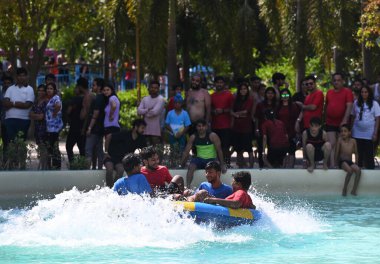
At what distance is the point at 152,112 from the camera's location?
17.3 m

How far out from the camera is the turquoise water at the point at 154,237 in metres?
10.9

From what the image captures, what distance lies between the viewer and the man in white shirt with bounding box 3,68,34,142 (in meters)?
16.8

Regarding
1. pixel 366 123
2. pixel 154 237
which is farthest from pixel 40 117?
pixel 366 123

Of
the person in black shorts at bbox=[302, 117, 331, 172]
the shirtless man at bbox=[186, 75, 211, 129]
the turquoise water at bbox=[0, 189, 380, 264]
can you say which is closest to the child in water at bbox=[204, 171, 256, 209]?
the turquoise water at bbox=[0, 189, 380, 264]

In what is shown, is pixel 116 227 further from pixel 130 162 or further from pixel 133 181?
pixel 130 162

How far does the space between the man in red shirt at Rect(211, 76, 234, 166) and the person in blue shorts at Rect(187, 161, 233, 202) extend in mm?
4931

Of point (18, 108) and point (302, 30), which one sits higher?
point (302, 30)

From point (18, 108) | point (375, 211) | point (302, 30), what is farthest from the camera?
point (302, 30)

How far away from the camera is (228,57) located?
24594 millimetres

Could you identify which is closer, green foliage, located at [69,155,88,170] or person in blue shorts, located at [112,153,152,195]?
person in blue shorts, located at [112,153,152,195]

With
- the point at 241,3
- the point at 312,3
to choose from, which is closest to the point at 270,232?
the point at 312,3

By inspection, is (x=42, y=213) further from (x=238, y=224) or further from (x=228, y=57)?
(x=228, y=57)

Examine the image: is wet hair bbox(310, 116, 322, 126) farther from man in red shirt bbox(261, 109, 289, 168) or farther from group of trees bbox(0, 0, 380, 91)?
group of trees bbox(0, 0, 380, 91)

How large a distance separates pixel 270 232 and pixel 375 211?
276 centimetres
